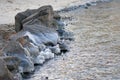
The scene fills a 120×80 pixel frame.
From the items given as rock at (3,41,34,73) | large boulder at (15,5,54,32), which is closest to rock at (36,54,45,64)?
rock at (3,41,34,73)

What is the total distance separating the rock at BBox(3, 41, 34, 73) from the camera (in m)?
17.0

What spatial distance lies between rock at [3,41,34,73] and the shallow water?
487 millimetres

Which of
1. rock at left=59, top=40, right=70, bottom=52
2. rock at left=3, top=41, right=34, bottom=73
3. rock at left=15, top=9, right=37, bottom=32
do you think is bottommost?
rock at left=59, top=40, right=70, bottom=52

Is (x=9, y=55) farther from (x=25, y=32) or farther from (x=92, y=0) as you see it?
(x=92, y=0)

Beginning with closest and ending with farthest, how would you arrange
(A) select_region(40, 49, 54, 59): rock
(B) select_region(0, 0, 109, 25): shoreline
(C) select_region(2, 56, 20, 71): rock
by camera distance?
1. (C) select_region(2, 56, 20, 71): rock
2. (A) select_region(40, 49, 54, 59): rock
3. (B) select_region(0, 0, 109, 25): shoreline

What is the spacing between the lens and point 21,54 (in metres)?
17.4

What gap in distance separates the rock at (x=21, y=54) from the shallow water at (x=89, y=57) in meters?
0.49

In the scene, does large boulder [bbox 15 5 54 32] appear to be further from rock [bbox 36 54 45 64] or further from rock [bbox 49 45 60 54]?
rock [bbox 36 54 45 64]

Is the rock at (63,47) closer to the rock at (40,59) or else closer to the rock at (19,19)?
the rock at (40,59)

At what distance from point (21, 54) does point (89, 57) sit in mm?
4365

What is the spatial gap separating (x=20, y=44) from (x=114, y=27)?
12.6 meters

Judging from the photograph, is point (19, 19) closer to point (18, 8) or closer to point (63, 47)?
point (63, 47)

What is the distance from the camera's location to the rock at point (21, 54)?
1703 centimetres

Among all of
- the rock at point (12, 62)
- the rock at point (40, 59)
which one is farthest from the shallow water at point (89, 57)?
the rock at point (12, 62)
